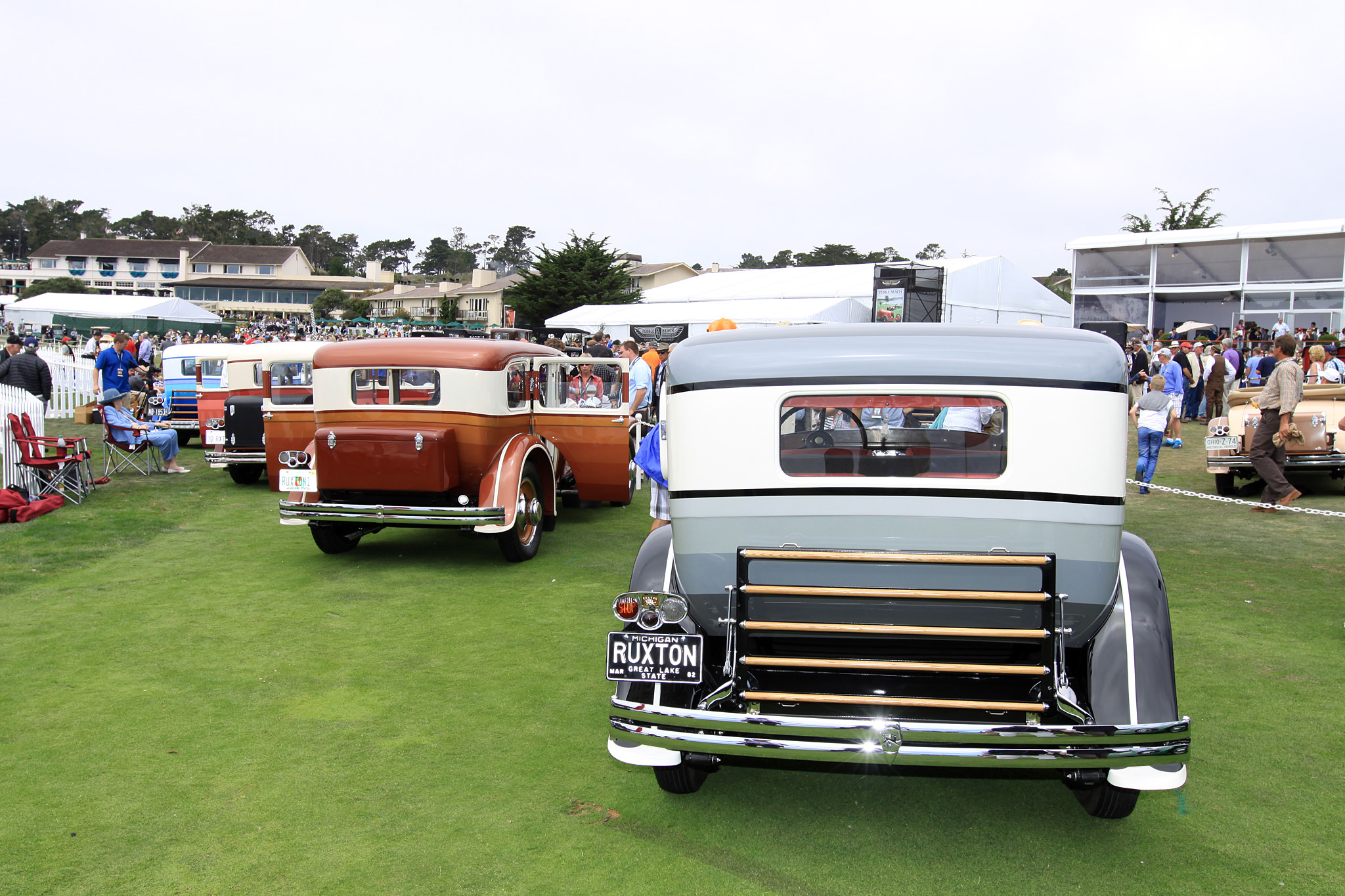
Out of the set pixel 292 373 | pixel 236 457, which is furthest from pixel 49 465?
pixel 292 373

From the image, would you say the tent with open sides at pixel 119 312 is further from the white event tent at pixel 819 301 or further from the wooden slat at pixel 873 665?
the wooden slat at pixel 873 665

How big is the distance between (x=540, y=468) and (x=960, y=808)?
562cm

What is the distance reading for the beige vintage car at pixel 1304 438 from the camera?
35.7 feet

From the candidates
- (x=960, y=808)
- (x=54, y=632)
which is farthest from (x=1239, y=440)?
(x=54, y=632)

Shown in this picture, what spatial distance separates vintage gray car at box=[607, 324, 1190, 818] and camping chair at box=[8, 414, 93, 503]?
354 inches

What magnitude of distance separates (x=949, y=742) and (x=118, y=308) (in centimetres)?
5817

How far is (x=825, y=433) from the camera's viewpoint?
3877 millimetres

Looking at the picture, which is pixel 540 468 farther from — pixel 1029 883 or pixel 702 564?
pixel 1029 883

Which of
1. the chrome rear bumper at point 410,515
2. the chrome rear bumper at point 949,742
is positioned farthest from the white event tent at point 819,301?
the chrome rear bumper at point 949,742

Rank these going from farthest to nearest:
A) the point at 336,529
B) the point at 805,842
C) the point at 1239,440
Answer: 1. the point at 1239,440
2. the point at 336,529
3. the point at 805,842

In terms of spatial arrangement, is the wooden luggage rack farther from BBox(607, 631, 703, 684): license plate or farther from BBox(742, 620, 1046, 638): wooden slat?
BBox(607, 631, 703, 684): license plate

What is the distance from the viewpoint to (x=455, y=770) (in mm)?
4156

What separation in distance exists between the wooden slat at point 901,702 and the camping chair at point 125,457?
11.9 meters

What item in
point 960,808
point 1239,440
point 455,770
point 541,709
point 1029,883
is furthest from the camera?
point 1239,440
